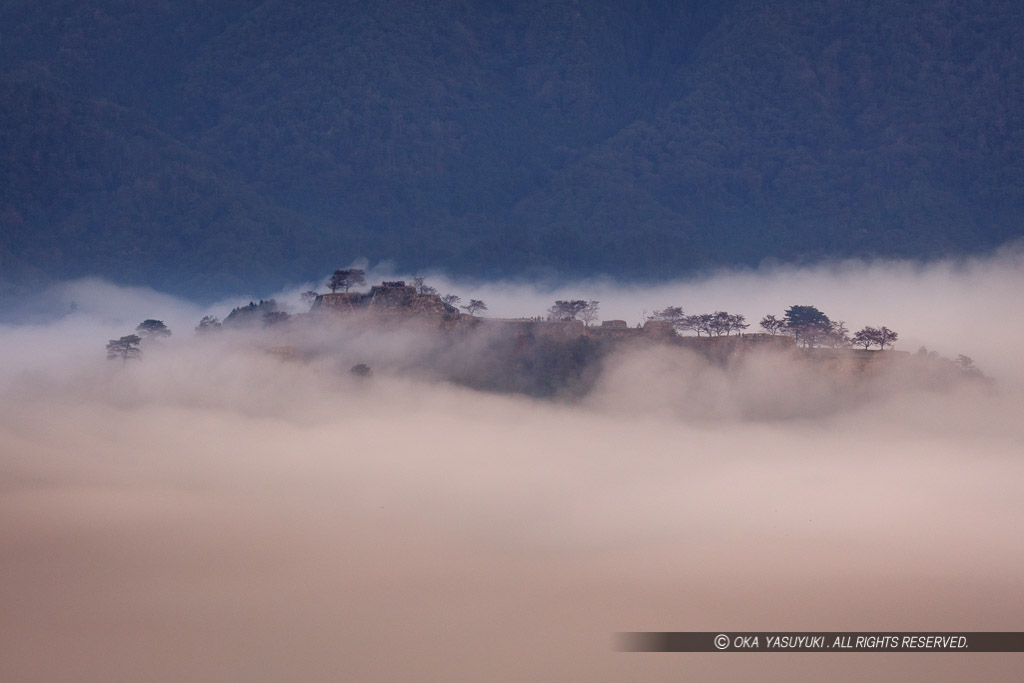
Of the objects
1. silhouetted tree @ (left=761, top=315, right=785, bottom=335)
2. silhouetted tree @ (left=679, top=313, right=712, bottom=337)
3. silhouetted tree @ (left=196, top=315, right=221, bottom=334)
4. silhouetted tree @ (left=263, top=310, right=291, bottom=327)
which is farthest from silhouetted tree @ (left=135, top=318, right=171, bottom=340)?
silhouetted tree @ (left=761, top=315, right=785, bottom=335)

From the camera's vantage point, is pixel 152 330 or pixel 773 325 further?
pixel 152 330

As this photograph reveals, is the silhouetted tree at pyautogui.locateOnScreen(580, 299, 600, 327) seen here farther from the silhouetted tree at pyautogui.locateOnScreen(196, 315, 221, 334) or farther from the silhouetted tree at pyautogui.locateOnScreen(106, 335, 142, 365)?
the silhouetted tree at pyautogui.locateOnScreen(106, 335, 142, 365)

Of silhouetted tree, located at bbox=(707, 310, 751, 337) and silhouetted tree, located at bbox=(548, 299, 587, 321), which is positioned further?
silhouetted tree, located at bbox=(548, 299, 587, 321)

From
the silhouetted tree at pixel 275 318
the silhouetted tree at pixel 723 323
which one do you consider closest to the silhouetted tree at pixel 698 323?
the silhouetted tree at pixel 723 323

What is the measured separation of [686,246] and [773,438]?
101 m

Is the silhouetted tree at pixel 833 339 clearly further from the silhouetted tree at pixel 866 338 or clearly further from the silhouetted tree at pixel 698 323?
the silhouetted tree at pixel 698 323

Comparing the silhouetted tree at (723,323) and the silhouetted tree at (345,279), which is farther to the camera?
the silhouetted tree at (345,279)

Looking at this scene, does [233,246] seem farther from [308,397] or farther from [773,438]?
[773,438]

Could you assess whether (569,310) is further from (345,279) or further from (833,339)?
(833,339)

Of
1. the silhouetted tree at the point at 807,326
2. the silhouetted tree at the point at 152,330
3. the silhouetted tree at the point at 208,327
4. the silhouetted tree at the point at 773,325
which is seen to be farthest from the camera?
the silhouetted tree at the point at 208,327

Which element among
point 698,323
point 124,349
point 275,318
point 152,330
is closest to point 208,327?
point 152,330

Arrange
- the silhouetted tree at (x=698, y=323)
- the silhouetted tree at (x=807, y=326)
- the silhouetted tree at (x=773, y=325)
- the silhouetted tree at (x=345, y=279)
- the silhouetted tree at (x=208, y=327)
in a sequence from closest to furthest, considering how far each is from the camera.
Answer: the silhouetted tree at (x=807, y=326) < the silhouetted tree at (x=773, y=325) < the silhouetted tree at (x=698, y=323) < the silhouetted tree at (x=345, y=279) < the silhouetted tree at (x=208, y=327)

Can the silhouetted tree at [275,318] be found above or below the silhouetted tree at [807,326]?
above

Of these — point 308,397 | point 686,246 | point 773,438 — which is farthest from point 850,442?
point 686,246
